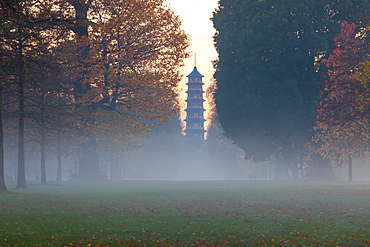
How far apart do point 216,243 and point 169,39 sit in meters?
Answer: 28.2

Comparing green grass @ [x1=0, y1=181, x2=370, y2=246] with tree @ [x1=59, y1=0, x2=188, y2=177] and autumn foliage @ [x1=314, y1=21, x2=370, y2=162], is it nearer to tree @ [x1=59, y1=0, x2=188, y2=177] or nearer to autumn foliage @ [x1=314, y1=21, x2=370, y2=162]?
autumn foliage @ [x1=314, y1=21, x2=370, y2=162]

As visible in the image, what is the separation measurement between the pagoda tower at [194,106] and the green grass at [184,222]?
142995 mm

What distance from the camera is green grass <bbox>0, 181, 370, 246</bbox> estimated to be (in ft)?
42.8

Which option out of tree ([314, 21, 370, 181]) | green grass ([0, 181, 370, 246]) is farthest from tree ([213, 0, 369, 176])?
green grass ([0, 181, 370, 246])

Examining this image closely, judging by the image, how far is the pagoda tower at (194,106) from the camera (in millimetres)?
167250

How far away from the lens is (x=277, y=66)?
4300 centimetres

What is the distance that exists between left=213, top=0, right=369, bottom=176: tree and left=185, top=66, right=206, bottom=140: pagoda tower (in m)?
119

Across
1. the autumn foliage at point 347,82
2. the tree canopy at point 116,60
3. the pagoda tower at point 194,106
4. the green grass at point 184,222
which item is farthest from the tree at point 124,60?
the pagoda tower at point 194,106

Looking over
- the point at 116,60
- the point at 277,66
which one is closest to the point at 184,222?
the point at 116,60

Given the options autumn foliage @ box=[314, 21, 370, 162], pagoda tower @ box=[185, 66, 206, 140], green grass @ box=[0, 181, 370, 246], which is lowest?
green grass @ box=[0, 181, 370, 246]

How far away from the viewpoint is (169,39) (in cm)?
3934

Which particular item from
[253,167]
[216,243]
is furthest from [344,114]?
[253,167]

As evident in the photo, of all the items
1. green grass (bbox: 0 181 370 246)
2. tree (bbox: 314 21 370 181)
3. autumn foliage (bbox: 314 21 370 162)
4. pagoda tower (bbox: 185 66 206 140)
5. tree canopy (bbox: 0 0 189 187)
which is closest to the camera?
green grass (bbox: 0 181 370 246)

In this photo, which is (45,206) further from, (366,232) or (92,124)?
(92,124)
